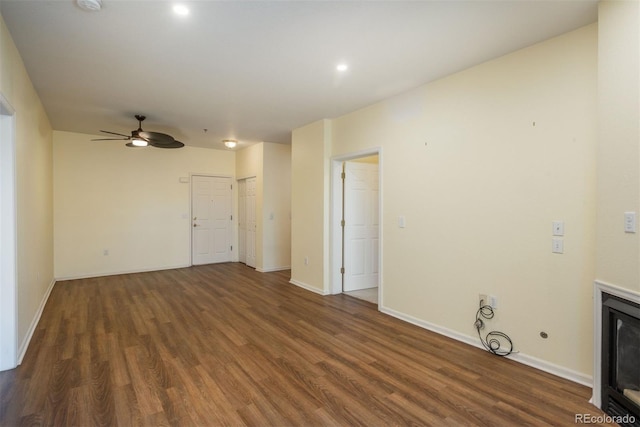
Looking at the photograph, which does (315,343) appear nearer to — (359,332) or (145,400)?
(359,332)

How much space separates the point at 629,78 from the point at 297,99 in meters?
3.05

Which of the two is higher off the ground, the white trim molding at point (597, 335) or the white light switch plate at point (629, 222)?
the white light switch plate at point (629, 222)

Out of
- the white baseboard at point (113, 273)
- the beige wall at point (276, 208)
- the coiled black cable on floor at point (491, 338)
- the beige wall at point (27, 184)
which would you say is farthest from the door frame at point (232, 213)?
the coiled black cable on floor at point (491, 338)

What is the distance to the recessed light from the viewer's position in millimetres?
2100

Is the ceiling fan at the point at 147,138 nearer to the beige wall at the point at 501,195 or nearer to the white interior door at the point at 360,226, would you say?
the white interior door at the point at 360,226

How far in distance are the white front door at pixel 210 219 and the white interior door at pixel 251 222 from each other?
0.61 m

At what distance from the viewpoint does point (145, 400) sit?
2.16m

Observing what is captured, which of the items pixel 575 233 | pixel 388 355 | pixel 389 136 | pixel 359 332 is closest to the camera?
pixel 575 233

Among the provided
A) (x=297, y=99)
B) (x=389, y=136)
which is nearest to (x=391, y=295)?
(x=389, y=136)

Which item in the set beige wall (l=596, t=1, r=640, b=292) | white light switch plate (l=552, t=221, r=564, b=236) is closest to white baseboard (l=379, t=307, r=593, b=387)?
beige wall (l=596, t=1, r=640, b=292)

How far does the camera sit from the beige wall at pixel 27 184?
8.47 ft

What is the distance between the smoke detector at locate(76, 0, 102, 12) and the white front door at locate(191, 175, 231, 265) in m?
5.18

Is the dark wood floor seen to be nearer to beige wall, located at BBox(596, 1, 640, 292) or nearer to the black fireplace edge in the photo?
the black fireplace edge

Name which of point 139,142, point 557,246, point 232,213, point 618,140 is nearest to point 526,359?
point 557,246
